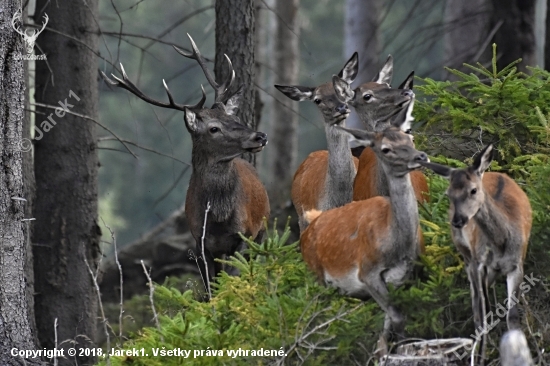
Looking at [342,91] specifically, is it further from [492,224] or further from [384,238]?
[492,224]

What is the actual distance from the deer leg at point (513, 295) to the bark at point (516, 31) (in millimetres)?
7756

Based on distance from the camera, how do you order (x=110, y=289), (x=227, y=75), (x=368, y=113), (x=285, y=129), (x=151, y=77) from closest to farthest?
(x=368, y=113) → (x=227, y=75) → (x=110, y=289) → (x=285, y=129) → (x=151, y=77)

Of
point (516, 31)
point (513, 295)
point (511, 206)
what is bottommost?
point (513, 295)

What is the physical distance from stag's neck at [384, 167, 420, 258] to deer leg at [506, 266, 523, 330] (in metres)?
0.63

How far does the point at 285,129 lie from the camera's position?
1895 cm

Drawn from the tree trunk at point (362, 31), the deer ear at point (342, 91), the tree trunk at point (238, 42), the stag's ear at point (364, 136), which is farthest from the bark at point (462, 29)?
the stag's ear at point (364, 136)

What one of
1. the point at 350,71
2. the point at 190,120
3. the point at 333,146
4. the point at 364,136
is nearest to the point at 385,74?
the point at 350,71

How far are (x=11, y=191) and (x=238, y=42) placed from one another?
12.7 ft

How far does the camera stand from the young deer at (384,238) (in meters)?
6.22

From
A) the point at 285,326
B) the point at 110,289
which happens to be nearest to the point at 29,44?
the point at 285,326

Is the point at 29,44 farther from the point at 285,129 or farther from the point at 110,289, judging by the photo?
the point at 285,129

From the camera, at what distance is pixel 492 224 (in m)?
5.85

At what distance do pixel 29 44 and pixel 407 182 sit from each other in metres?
3.94

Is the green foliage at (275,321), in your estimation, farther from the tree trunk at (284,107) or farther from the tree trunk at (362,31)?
the tree trunk at (362,31)
